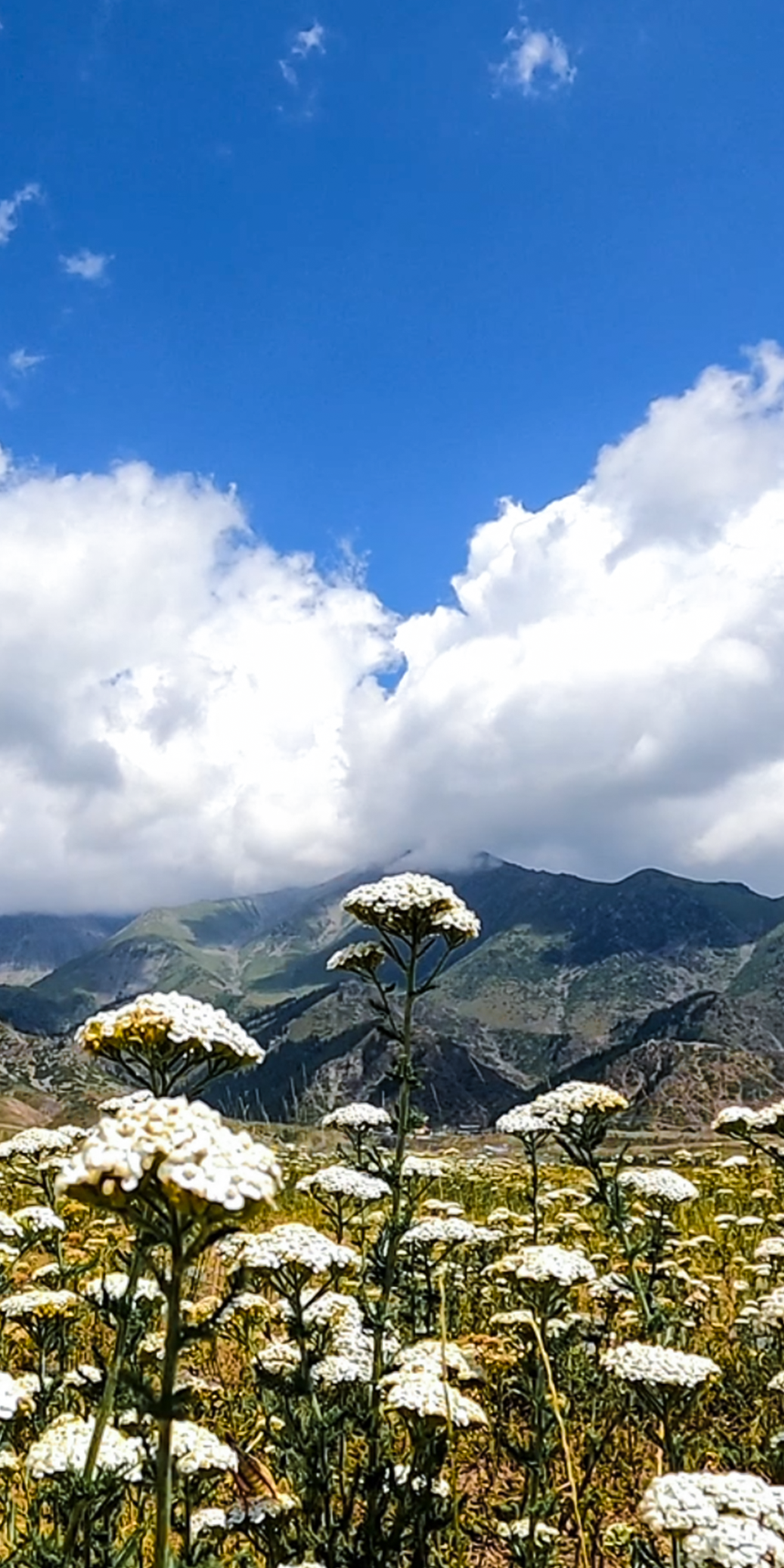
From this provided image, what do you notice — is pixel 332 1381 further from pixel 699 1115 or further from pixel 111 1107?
pixel 699 1115

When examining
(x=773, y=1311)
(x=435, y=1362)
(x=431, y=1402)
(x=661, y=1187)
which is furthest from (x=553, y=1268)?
(x=661, y=1187)

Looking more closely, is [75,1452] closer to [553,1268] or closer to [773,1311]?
[553,1268]

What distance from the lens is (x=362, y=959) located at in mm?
8500

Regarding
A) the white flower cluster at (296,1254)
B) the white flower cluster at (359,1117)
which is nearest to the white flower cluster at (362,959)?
the white flower cluster at (359,1117)

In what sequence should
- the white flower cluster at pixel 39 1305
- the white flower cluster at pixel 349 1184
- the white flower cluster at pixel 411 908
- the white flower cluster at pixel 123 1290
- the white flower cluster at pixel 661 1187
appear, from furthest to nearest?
the white flower cluster at pixel 661 1187 < the white flower cluster at pixel 349 1184 < the white flower cluster at pixel 411 908 < the white flower cluster at pixel 39 1305 < the white flower cluster at pixel 123 1290

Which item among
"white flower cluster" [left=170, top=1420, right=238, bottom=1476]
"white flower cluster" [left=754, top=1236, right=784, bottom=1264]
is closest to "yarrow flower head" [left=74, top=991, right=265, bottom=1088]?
"white flower cluster" [left=170, top=1420, right=238, bottom=1476]

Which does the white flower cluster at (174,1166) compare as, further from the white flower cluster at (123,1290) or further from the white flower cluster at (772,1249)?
the white flower cluster at (772,1249)

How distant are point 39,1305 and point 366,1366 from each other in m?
2.46

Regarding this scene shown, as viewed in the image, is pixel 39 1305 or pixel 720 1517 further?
pixel 39 1305

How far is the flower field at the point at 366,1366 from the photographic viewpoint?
378cm

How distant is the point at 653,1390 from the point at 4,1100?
191m

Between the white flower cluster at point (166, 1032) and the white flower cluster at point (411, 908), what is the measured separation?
239 cm

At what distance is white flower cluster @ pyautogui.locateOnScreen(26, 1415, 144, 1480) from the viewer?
5188 millimetres

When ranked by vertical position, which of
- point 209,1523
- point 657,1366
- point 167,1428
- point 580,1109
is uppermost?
point 580,1109
